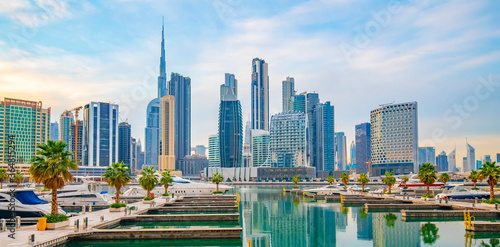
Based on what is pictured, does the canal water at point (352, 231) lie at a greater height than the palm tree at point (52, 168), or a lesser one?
lesser

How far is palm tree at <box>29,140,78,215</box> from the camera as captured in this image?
35.5 metres

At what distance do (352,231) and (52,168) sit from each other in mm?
29238

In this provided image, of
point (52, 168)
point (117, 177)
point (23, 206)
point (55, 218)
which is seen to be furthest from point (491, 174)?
point (23, 206)

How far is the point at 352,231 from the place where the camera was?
1768 inches

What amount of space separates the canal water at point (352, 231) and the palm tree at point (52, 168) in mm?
16719

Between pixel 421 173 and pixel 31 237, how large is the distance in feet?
219

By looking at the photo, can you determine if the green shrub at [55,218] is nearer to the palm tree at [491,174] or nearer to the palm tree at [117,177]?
the palm tree at [117,177]

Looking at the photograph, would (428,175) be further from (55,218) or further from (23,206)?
(23,206)

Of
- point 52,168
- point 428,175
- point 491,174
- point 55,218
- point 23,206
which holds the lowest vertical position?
point 23,206

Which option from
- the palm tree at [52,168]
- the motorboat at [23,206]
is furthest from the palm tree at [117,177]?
the palm tree at [52,168]

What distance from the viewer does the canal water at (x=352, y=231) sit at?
37.7 meters

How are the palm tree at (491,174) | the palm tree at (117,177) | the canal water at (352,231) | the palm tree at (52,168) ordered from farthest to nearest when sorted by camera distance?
the palm tree at (491,174) < the palm tree at (117,177) < the canal water at (352,231) < the palm tree at (52,168)

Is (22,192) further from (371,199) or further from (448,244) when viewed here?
(371,199)

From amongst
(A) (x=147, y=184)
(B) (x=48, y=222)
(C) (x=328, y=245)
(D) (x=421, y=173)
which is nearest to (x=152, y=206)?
(A) (x=147, y=184)
